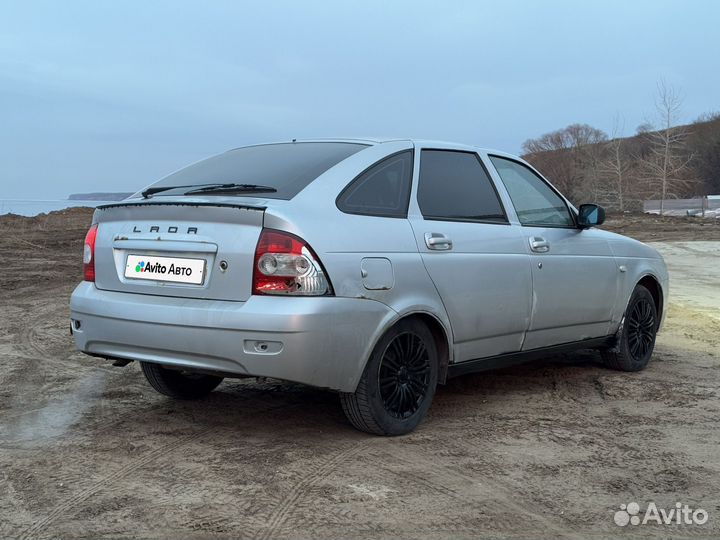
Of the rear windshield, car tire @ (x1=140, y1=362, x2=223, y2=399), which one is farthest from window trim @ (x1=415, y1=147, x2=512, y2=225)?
car tire @ (x1=140, y1=362, x2=223, y2=399)

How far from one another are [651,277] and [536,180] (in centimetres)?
150

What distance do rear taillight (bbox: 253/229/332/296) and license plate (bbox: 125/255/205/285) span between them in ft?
1.12

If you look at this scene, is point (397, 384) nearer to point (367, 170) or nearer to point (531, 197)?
point (367, 170)

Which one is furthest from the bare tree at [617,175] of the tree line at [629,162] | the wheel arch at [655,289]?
the wheel arch at [655,289]

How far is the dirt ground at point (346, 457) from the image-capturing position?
323 cm

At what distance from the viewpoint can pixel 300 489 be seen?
141 inches

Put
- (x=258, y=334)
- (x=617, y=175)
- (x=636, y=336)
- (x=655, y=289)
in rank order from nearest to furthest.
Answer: (x=258, y=334)
(x=636, y=336)
(x=655, y=289)
(x=617, y=175)

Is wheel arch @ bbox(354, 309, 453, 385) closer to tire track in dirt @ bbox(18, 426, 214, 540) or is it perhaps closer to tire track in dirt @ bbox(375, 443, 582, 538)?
tire track in dirt @ bbox(375, 443, 582, 538)

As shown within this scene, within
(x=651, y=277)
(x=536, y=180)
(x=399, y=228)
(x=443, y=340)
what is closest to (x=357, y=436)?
(x=443, y=340)

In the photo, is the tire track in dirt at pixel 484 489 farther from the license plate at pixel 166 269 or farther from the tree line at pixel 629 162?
the tree line at pixel 629 162

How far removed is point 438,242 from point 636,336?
260 centimetres

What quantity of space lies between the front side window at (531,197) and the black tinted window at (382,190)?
3.06 feet

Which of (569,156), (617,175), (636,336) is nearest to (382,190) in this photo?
(636,336)

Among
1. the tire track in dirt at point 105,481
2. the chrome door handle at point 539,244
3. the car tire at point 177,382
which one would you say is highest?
the chrome door handle at point 539,244
